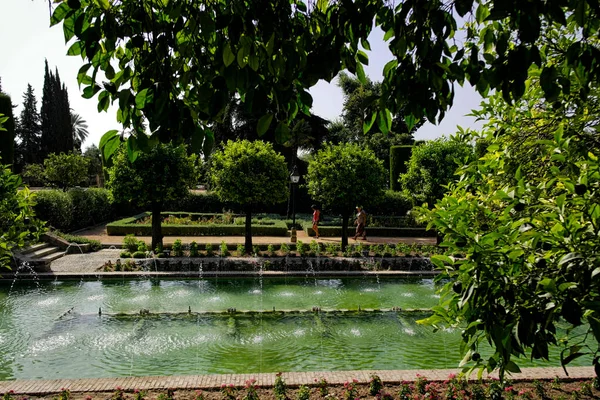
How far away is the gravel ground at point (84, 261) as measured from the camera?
13.1 m

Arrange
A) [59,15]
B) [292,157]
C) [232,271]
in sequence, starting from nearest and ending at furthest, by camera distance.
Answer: [59,15] < [232,271] < [292,157]

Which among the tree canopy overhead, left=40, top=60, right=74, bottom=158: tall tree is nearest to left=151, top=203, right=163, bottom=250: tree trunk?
the tree canopy overhead

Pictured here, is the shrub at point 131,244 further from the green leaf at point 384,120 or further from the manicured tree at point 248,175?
the green leaf at point 384,120

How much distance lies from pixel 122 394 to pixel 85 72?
4.40 m

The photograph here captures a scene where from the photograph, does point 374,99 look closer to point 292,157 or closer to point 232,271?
point 232,271

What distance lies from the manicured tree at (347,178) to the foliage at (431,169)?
2449 mm

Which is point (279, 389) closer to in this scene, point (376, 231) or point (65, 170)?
point (376, 231)

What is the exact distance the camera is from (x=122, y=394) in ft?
16.8

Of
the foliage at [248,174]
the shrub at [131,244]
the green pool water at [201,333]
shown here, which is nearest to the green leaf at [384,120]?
the green pool water at [201,333]

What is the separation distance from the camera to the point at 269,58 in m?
2.05

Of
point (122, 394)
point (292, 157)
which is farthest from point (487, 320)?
point (292, 157)

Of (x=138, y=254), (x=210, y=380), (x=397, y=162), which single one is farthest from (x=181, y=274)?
(x=397, y=162)

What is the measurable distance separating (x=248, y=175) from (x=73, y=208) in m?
9.86

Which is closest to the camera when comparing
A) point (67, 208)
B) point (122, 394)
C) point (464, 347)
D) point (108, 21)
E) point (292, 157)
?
point (108, 21)
